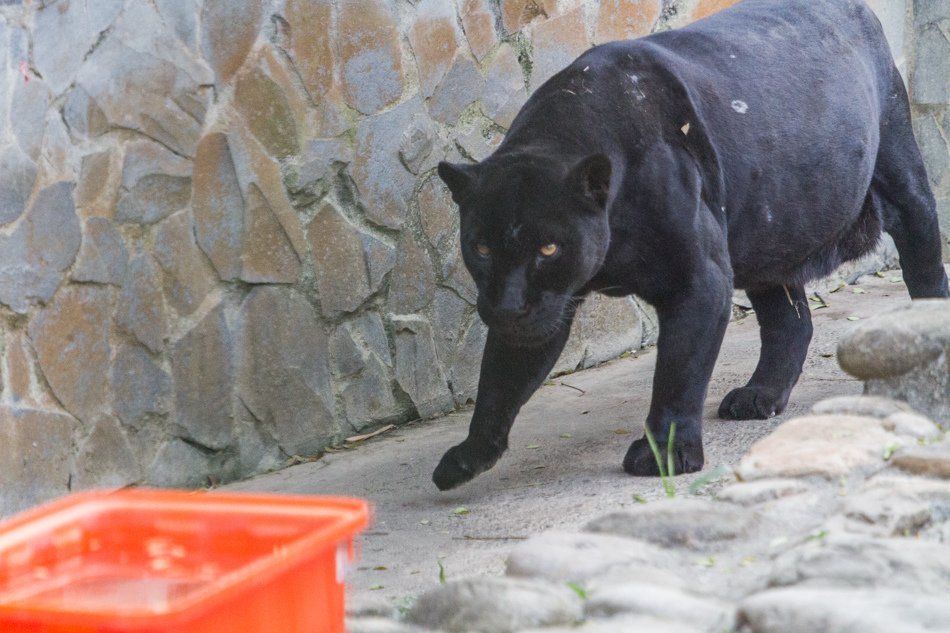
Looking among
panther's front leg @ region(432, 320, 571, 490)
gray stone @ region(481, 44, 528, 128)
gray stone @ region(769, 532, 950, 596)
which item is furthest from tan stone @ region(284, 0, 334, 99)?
gray stone @ region(769, 532, 950, 596)

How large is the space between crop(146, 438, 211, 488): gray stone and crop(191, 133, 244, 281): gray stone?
58cm

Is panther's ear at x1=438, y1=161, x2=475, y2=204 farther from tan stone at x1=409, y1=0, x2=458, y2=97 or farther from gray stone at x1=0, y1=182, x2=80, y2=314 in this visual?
tan stone at x1=409, y1=0, x2=458, y2=97

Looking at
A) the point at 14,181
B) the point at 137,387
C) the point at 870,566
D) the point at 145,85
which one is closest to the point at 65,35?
the point at 145,85

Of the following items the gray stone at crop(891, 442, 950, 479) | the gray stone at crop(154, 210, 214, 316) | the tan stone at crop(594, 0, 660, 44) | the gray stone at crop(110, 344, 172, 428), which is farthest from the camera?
the tan stone at crop(594, 0, 660, 44)

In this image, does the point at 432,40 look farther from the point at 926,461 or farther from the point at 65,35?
the point at 926,461

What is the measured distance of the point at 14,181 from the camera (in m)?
3.46

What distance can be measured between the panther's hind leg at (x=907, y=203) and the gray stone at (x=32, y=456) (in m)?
2.98

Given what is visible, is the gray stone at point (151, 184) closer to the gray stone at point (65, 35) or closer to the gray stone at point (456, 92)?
the gray stone at point (65, 35)

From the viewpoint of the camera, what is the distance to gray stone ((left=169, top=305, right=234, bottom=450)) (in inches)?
155

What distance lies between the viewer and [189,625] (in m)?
1.42

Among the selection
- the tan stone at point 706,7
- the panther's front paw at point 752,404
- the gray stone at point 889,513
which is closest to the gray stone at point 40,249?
the panther's front paw at point 752,404

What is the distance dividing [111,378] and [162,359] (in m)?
0.18

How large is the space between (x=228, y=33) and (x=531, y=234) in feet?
4.77

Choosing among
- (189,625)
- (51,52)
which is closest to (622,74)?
(51,52)
